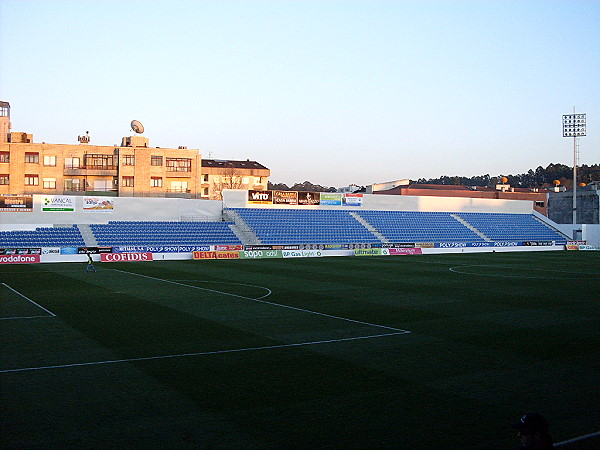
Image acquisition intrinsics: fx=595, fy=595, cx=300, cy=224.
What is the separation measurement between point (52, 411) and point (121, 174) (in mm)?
66251

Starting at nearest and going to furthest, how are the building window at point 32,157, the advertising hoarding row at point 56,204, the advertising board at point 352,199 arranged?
the advertising hoarding row at point 56,204, the building window at point 32,157, the advertising board at point 352,199

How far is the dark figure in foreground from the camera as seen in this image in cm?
466

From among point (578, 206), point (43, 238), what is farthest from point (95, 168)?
point (578, 206)

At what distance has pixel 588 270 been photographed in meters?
40.0

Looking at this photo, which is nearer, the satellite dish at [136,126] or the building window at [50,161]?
the building window at [50,161]

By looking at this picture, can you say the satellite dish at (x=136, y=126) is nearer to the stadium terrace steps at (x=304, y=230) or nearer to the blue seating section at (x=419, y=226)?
the stadium terrace steps at (x=304, y=230)

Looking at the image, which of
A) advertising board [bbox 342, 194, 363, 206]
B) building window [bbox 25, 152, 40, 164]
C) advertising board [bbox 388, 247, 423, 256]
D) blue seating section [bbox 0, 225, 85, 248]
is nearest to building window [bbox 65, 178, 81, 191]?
building window [bbox 25, 152, 40, 164]

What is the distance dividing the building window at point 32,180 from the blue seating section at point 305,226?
83.8ft

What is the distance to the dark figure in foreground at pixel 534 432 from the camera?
15.3ft

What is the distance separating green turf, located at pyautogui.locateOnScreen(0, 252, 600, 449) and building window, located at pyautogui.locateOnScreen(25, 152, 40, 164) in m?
46.7

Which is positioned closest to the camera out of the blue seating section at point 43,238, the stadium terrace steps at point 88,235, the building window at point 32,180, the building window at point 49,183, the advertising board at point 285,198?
the blue seating section at point 43,238

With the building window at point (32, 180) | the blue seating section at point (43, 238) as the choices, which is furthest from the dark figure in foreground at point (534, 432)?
the building window at point (32, 180)

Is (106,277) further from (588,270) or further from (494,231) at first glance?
(494,231)

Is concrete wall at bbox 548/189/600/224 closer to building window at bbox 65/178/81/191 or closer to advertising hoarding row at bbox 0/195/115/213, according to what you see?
advertising hoarding row at bbox 0/195/115/213
